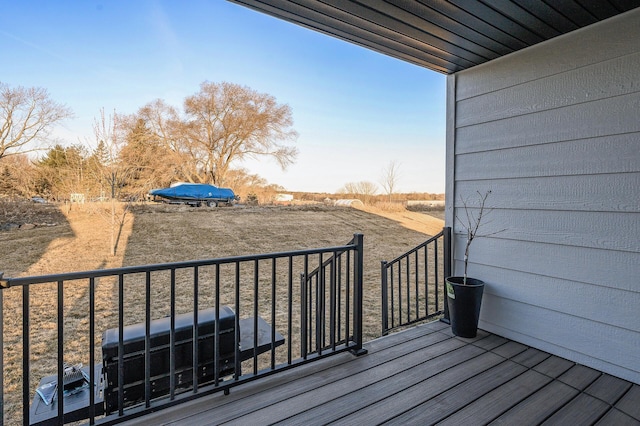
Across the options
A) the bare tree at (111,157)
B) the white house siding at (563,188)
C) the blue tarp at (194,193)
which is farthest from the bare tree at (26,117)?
the white house siding at (563,188)

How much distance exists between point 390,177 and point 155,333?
531 inches

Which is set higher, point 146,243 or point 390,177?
point 390,177

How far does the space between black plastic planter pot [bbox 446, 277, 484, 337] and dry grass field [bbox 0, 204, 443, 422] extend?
1.66 m

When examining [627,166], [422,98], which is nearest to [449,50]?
[627,166]

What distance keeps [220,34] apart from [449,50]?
7555mm

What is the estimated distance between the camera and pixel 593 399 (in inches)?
66.7

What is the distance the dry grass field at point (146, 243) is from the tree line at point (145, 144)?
97 centimetres

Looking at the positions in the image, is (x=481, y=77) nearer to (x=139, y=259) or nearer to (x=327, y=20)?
(x=327, y=20)

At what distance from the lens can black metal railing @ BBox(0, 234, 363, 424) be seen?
141 cm

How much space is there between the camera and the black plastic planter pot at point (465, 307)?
243 cm

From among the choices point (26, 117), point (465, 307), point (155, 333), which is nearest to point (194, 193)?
point (26, 117)

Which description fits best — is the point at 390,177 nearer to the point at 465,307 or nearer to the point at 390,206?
the point at 390,206

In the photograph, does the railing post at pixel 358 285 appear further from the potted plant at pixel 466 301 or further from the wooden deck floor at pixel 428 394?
the potted plant at pixel 466 301

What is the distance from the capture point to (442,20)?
1.82 meters
